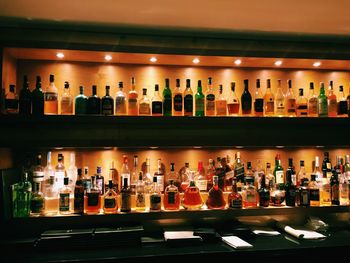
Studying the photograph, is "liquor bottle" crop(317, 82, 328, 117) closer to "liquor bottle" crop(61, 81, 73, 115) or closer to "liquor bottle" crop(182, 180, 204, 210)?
"liquor bottle" crop(182, 180, 204, 210)

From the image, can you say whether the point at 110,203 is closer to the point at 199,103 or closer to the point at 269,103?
the point at 199,103

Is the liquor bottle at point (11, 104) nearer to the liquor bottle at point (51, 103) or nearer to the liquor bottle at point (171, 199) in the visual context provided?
the liquor bottle at point (51, 103)

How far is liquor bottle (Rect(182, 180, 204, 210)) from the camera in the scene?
7.69 feet

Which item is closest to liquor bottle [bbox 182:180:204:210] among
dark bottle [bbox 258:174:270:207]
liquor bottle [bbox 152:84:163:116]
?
dark bottle [bbox 258:174:270:207]

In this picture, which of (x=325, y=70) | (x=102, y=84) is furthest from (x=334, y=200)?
(x=102, y=84)

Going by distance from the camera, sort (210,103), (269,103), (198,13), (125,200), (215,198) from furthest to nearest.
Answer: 1. (269,103)
2. (210,103)
3. (215,198)
4. (125,200)
5. (198,13)

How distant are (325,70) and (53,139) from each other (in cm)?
221

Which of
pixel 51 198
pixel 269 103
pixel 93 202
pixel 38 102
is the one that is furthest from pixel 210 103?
pixel 51 198

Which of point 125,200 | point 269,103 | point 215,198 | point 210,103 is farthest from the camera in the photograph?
point 269,103

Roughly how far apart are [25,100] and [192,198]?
52.2 inches

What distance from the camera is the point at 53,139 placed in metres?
2.22

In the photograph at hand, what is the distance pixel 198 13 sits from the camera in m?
2.16

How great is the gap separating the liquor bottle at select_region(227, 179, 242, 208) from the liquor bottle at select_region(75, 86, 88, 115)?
3.88ft

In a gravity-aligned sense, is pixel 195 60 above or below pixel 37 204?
above
